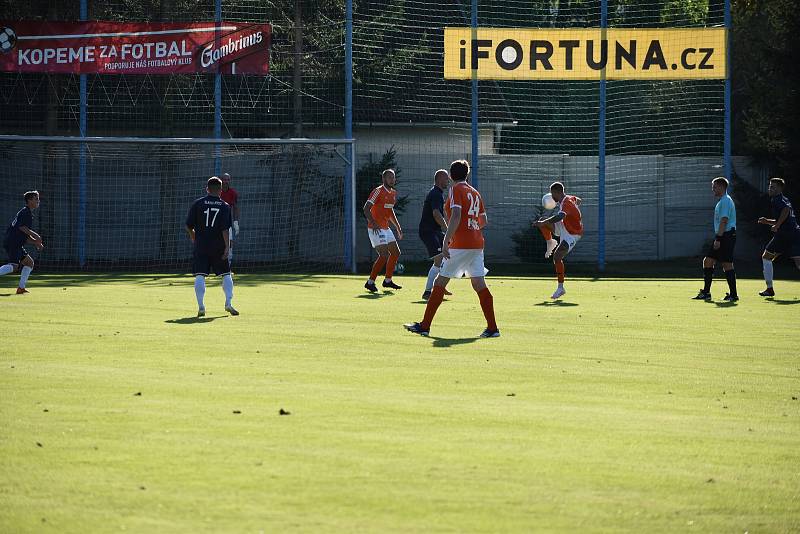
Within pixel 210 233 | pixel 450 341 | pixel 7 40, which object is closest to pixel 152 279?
pixel 210 233

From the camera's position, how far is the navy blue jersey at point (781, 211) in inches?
809

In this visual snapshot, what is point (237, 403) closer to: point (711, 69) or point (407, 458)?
point (407, 458)

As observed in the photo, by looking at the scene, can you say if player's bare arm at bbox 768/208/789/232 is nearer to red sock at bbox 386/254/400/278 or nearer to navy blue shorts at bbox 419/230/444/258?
navy blue shorts at bbox 419/230/444/258

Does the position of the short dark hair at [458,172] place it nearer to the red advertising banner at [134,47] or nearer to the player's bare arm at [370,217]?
the player's bare arm at [370,217]

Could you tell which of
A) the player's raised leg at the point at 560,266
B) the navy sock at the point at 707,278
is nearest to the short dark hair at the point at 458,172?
the player's raised leg at the point at 560,266

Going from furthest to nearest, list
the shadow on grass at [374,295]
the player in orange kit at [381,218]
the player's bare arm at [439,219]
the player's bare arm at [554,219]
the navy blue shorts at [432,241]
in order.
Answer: the player in orange kit at [381,218]
the navy blue shorts at [432,241]
the player's bare arm at [554,219]
the shadow on grass at [374,295]
the player's bare arm at [439,219]

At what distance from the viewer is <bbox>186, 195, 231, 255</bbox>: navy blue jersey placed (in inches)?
648

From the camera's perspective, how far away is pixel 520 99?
112ft

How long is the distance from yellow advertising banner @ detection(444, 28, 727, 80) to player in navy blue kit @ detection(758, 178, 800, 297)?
936 cm

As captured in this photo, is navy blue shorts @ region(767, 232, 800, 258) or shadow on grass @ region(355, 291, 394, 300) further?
navy blue shorts @ region(767, 232, 800, 258)

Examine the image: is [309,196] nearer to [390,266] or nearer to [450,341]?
[390,266]

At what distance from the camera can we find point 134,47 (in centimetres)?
2864

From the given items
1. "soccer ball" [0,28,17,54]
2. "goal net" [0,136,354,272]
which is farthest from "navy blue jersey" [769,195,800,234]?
"soccer ball" [0,28,17,54]

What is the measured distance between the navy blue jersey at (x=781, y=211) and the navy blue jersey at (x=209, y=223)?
10212 mm
